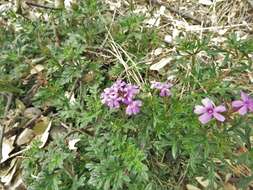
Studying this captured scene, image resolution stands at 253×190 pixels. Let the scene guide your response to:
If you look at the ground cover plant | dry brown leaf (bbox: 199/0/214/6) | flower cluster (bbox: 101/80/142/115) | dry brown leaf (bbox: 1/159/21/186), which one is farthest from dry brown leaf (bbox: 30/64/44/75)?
dry brown leaf (bbox: 199/0/214/6)

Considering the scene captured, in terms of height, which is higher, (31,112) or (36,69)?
(36,69)

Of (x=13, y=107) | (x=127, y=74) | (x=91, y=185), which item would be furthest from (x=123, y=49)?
(x=91, y=185)

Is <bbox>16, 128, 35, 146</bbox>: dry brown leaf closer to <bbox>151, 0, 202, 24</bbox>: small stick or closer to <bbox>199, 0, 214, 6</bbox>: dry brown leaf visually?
<bbox>151, 0, 202, 24</bbox>: small stick

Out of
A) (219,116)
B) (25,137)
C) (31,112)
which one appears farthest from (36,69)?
(219,116)

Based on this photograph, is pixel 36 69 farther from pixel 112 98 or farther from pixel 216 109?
pixel 216 109

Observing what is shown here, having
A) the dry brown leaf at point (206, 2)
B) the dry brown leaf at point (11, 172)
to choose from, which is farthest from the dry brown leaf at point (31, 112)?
the dry brown leaf at point (206, 2)

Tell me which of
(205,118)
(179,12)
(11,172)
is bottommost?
(11,172)

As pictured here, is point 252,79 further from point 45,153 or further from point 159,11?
point 45,153

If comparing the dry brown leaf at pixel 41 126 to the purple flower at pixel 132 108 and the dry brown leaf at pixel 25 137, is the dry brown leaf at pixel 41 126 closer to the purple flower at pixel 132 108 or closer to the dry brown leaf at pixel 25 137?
the dry brown leaf at pixel 25 137
